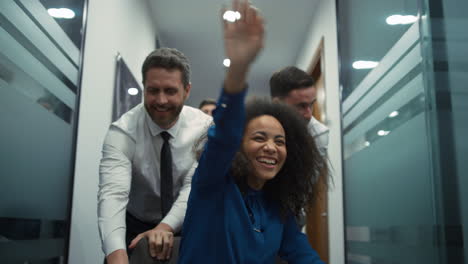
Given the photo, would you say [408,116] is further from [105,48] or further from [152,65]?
[105,48]

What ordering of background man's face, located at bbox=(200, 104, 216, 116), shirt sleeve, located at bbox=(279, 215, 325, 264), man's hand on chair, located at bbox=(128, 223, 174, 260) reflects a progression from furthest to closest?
background man's face, located at bbox=(200, 104, 216, 116), shirt sleeve, located at bbox=(279, 215, 325, 264), man's hand on chair, located at bbox=(128, 223, 174, 260)

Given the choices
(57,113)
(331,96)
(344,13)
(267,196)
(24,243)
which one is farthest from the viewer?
(331,96)

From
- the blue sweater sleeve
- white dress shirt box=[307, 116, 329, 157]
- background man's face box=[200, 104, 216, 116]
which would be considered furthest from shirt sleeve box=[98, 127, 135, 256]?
background man's face box=[200, 104, 216, 116]

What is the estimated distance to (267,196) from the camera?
1.35 metres

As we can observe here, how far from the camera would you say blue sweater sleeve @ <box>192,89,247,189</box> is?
0.81 m

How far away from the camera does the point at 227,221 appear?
111cm

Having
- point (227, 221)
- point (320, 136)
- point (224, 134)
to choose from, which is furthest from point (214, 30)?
point (224, 134)

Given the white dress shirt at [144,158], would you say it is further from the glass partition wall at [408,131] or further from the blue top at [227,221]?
the glass partition wall at [408,131]

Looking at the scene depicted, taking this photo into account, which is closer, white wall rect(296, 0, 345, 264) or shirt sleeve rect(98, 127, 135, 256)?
shirt sleeve rect(98, 127, 135, 256)

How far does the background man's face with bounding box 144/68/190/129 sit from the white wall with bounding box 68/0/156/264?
0.97 meters

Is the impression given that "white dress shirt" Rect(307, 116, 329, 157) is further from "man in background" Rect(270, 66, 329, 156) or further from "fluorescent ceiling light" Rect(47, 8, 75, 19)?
"fluorescent ceiling light" Rect(47, 8, 75, 19)

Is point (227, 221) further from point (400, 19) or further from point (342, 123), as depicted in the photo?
point (342, 123)

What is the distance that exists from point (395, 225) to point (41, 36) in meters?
1.80

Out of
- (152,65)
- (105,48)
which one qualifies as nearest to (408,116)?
(152,65)
